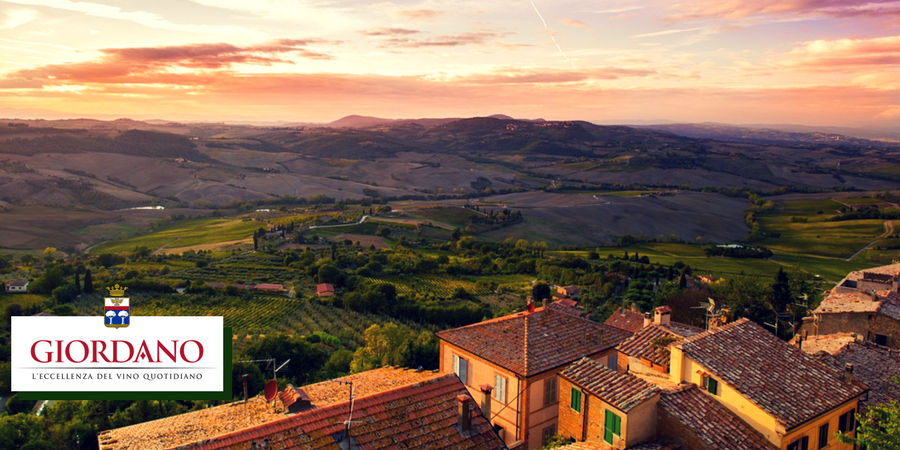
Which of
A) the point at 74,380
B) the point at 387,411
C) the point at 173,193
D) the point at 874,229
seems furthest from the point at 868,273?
the point at 173,193

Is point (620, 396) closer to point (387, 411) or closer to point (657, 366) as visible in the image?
point (657, 366)

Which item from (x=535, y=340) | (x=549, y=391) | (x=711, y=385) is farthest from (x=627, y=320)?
(x=711, y=385)

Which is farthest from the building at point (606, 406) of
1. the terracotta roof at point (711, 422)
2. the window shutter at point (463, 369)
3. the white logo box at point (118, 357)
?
the white logo box at point (118, 357)

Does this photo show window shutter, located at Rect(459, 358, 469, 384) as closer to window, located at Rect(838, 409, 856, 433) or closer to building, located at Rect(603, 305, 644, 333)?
window, located at Rect(838, 409, 856, 433)

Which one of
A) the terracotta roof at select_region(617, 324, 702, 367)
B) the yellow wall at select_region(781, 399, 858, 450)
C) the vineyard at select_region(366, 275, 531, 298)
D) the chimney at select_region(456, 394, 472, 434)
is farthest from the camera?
the vineyard at select_region(366, 275, 531, 298)

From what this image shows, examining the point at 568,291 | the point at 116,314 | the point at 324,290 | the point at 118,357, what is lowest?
the point at 324,290

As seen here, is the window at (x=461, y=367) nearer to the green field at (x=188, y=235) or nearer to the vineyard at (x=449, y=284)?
the vineyard at (x=449, y=284)

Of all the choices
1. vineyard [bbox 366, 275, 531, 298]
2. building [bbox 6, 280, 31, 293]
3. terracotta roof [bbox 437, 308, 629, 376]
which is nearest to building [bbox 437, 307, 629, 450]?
terracotta roof [bbox 437, 308, 629, 376]

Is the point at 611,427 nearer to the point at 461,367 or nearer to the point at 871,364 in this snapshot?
the point at 461,367
